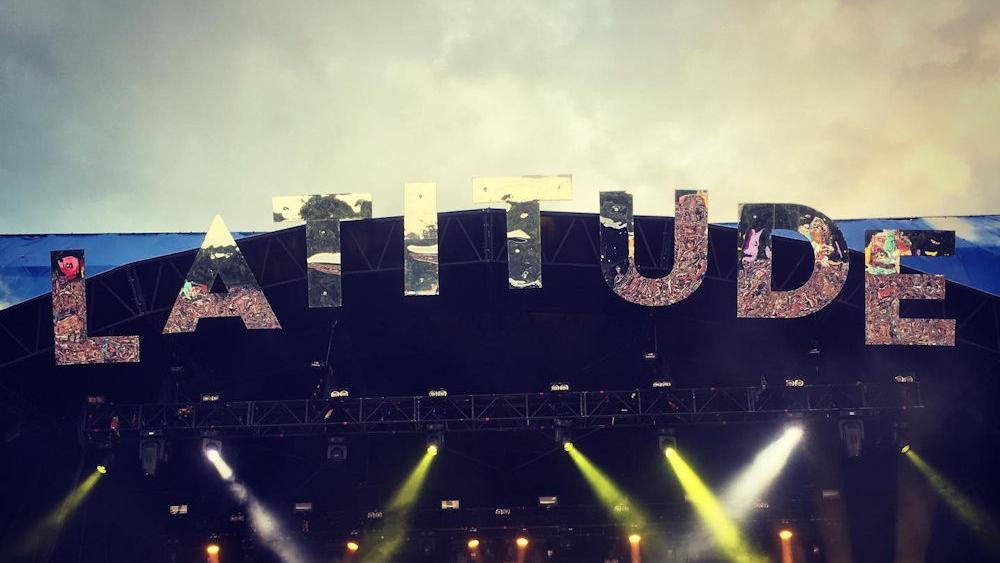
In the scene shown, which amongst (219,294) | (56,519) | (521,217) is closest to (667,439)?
(521,217)

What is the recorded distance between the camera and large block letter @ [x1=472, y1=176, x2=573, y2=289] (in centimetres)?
2191

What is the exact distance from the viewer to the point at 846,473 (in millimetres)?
27188

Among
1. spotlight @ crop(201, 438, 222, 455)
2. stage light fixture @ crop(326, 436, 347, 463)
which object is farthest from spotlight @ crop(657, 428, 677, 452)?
spotlight @ crop(201, 438, 222, 455)

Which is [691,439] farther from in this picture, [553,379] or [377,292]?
[377,292]

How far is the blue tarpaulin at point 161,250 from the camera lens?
28.7 metres

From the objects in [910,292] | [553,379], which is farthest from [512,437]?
[910,292]

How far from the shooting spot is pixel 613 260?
21984 mm

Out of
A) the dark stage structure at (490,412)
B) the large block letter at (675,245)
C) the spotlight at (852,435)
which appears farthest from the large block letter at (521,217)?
the spotlight at (852,435)

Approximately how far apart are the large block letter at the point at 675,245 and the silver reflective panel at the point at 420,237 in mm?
3801

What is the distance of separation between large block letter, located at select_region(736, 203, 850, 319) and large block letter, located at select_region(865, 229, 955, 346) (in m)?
0.72

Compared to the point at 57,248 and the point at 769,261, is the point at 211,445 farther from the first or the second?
the point at 769,261

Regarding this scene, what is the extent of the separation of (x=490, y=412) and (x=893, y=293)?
425 inches

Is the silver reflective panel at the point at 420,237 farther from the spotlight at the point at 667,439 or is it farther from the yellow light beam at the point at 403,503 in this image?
the yellow light beam at the point at 403,503

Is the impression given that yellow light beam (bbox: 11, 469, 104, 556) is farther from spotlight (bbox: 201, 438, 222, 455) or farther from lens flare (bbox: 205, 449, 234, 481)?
spotlight (bbox: 201, 438, 222, 455)
